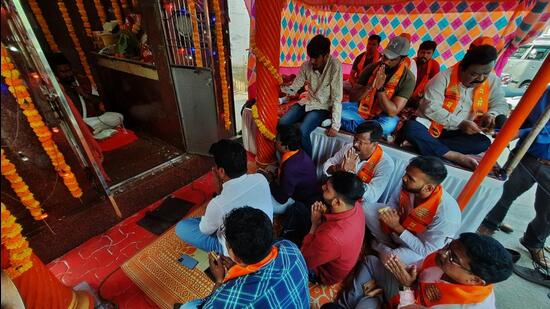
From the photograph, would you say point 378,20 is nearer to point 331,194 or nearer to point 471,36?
point 471,36

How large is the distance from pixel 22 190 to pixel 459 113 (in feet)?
12.5

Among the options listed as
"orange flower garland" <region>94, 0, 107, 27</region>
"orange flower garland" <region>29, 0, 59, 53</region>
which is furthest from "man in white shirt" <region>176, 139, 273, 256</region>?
"orange flower garland" <region>29, 0, 59, 53</region>

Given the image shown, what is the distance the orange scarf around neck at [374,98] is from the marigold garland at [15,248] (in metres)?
3.02

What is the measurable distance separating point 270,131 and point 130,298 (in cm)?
194

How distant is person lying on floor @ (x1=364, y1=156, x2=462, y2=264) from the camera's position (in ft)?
5.62

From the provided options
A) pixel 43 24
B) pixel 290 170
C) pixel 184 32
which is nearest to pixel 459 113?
pixel 290 170

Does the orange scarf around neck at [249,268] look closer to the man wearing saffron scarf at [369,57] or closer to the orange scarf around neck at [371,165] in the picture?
the orange scarf around neck at [371,165]

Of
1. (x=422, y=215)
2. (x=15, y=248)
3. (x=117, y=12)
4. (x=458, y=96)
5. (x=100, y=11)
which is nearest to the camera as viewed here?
(x=15, y=248)

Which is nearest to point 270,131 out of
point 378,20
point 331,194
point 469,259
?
point 331,194

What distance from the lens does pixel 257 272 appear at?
3.43 feet

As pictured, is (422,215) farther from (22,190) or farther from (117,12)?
(117,12)

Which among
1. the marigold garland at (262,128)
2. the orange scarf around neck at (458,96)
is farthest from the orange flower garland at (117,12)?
the orange scarf around neck at (458,96)

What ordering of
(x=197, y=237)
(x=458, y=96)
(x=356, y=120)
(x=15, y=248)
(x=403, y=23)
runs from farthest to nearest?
(x=403, y=23) < (x=356, y=120) < (x=458, y=96) < (x=197, y=237) < (x=15, y=248)

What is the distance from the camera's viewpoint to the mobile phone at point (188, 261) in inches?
80.2
